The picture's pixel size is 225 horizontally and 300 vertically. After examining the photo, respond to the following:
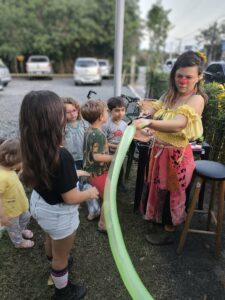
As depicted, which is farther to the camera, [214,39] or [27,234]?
[214,39]

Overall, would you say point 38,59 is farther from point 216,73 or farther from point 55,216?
point 55,216

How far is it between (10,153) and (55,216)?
783mm

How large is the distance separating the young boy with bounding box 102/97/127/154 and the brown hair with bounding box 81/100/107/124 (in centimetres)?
57

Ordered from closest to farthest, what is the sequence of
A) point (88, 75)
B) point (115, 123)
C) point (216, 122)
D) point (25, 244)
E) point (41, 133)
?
point (41, 133) < point (25, 244) < point (115, 123) < point (216, 122) < point (88, 75)

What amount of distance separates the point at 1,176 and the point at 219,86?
11.5 ft

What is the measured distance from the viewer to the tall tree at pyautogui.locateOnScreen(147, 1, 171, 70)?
2656cm

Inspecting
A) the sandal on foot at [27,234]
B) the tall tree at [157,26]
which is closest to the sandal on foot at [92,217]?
the sandal on foot at [27,234]

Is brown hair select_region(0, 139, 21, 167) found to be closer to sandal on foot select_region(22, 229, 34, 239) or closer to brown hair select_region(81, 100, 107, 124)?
brown hair select_region(81, 100, 107, 124)

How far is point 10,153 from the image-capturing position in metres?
2.43

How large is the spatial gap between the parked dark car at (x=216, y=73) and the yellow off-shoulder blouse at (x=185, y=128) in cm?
701

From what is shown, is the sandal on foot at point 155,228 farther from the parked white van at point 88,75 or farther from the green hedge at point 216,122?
the parked white van at point 88,75

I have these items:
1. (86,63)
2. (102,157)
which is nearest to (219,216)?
(102,157)

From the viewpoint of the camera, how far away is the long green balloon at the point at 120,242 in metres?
1.38

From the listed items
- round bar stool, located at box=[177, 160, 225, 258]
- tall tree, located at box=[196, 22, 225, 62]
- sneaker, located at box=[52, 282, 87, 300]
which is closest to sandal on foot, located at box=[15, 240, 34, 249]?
sneaker, located at box=[52, 282, 87, 300]
